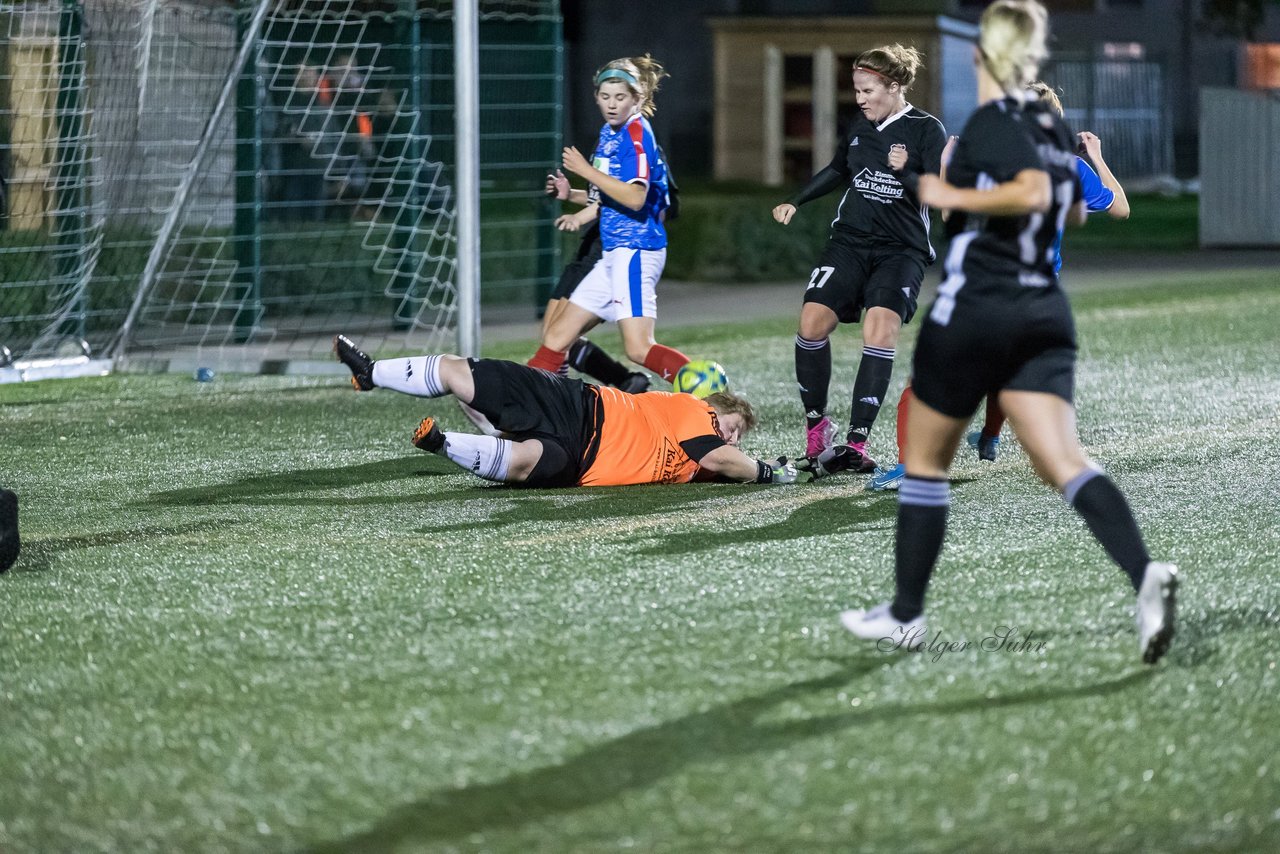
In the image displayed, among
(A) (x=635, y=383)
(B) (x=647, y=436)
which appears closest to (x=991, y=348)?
(B) (x=647, y=436)

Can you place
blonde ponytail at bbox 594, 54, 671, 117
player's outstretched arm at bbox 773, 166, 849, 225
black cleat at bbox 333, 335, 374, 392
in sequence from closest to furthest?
black cleat at bbox 333, 335, 374, 392 → player's outstretched arm at bbox 773, 166, 849, 225 → blonde ponytail at bbox 594, 54, 671, 117

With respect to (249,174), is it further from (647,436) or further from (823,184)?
(647,436)

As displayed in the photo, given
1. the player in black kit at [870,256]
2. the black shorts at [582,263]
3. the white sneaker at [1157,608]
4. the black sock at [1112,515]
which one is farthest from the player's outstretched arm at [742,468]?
the white sneaker at [1157,608]

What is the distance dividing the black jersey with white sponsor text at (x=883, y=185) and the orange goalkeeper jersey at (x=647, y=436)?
3.72ft

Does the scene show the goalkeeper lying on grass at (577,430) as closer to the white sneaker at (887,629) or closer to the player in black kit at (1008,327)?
the white sneaker at (887,629)

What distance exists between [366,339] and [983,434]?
7431 millimetres

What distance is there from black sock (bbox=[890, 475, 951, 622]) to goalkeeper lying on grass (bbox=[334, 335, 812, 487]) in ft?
8.64

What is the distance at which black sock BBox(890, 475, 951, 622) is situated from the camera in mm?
4625

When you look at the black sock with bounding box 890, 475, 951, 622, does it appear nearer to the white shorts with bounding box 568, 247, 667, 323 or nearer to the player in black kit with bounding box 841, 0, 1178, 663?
the player in black kit with bounding box 841, 0, 1178, 663

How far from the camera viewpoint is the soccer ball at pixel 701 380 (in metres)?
8.27

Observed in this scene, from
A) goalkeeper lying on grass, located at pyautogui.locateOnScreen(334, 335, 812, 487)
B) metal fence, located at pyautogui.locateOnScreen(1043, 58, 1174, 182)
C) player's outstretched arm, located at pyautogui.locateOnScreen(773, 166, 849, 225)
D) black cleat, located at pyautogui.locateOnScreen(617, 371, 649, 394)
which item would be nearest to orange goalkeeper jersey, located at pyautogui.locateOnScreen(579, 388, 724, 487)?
goalkeeper lying on grass, located at pyautogui.locateOnScreen(334, 335, 812, 487)

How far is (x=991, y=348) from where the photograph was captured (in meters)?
4.54

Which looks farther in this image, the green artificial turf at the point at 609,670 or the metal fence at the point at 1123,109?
the metal fence at the point at 1123,109

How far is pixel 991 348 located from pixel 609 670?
126cm
